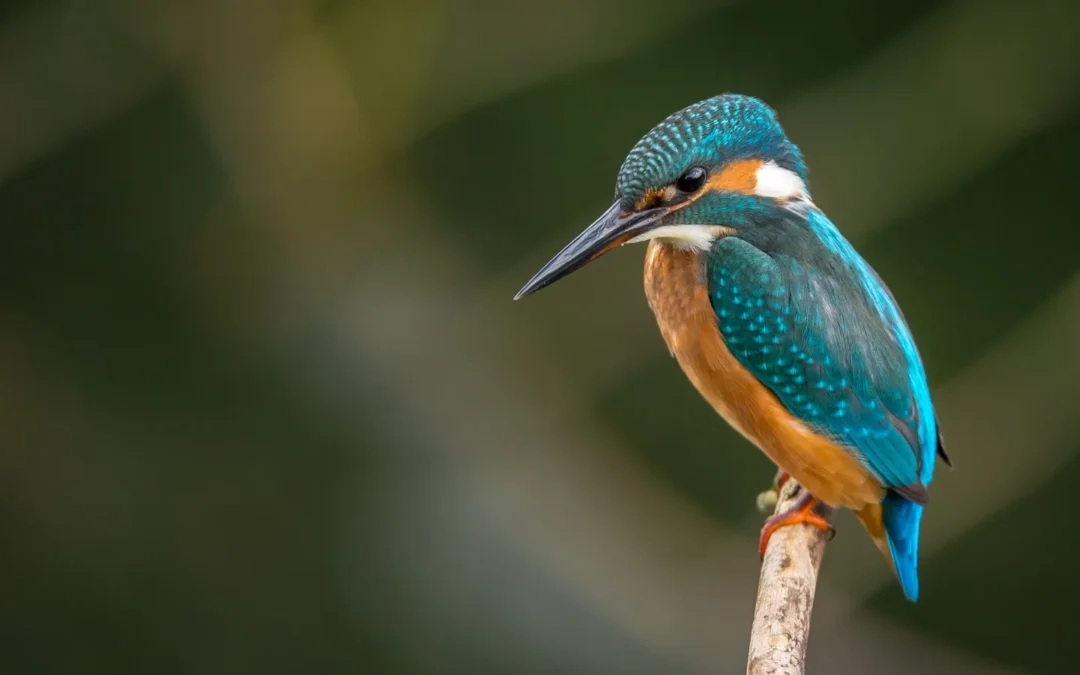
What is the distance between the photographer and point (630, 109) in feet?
10.7

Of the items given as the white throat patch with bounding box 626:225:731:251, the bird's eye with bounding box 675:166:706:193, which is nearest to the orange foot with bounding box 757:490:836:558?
the white throat patch with bounding box 626:225:731:251

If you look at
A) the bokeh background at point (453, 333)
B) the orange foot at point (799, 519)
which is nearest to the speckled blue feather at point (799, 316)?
the orange foot at point (799, 519)

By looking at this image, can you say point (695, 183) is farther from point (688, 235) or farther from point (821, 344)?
point (821, 344)

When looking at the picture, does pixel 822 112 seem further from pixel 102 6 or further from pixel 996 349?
pixel 102 6

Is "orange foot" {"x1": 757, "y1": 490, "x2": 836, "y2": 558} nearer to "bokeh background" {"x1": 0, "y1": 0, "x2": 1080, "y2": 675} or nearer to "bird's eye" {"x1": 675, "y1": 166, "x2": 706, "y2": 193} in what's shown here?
"bird's eye" {"x1": 675, "y1": 166, "x2": 706, "y2": 193}

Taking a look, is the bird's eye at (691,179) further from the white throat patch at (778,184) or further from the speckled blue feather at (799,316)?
the white throat patch at (778,184)

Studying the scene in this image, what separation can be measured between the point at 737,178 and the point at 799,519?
616 millimetres

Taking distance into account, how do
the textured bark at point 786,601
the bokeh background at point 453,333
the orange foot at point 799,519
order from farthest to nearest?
the bokeh background at point 453,333 → the orange foot at point 799,519 → the textured bark at point 786,601

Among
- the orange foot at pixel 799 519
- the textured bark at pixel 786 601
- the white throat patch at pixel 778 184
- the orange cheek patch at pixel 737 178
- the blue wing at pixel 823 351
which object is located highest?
the orange cheek patch at pixel 737 178

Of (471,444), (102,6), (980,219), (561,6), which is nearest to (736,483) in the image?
(471,444)

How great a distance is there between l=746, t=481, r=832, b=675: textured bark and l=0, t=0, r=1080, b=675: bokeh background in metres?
1.08

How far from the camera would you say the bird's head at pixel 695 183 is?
1.79 m

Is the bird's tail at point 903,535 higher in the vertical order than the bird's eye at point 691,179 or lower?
lower

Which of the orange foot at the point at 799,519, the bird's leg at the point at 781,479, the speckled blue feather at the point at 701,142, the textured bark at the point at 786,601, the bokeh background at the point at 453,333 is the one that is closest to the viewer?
the textured bark at the point at 786,601
